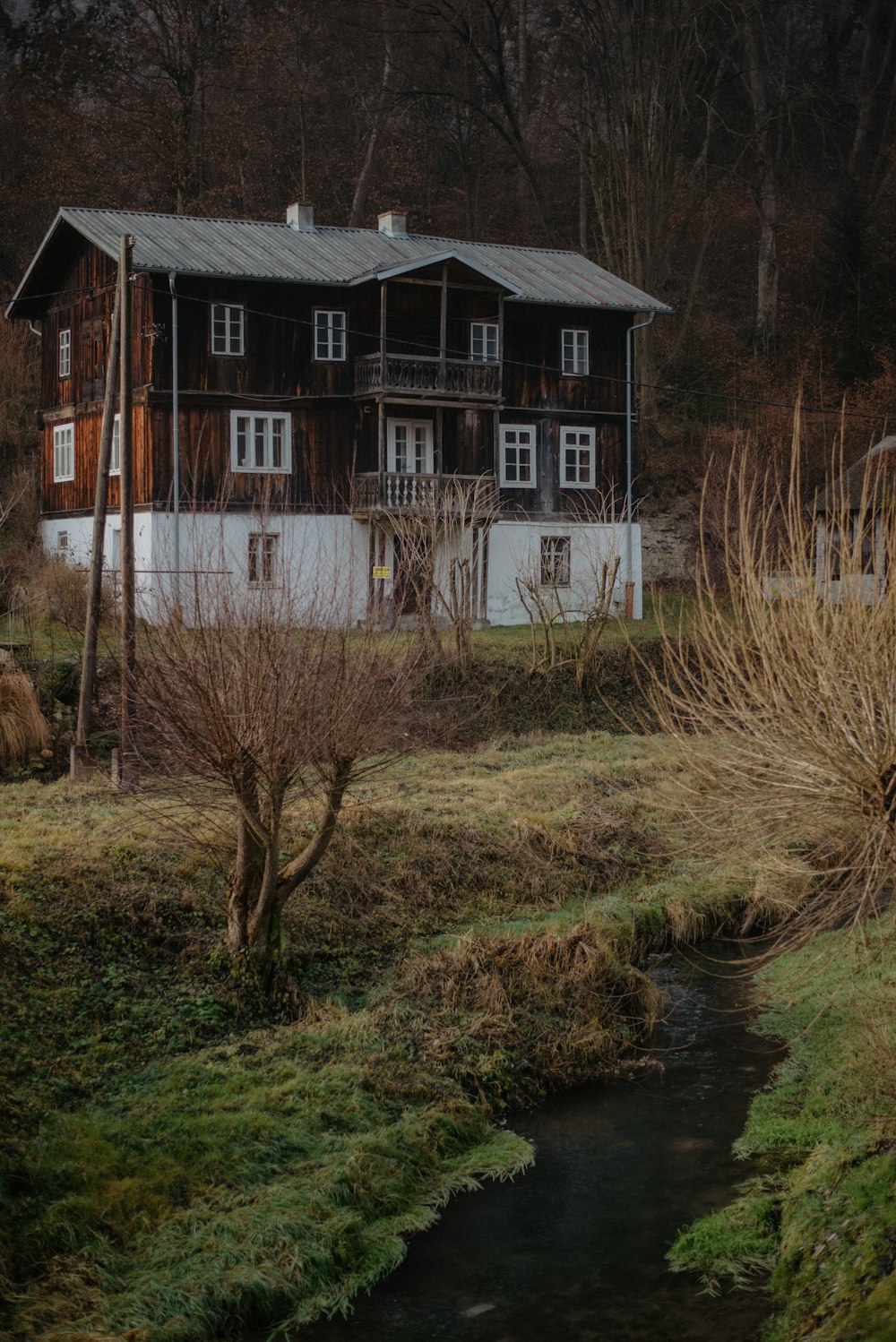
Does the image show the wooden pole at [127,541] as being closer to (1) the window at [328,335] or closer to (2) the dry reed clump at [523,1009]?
(2) the dry reed clump at [523,1009]

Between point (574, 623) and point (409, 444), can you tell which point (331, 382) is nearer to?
point (409, 444)

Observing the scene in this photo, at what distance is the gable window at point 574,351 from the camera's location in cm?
3653

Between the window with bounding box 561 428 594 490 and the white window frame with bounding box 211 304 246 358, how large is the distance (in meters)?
8.93

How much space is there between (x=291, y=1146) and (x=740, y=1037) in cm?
551

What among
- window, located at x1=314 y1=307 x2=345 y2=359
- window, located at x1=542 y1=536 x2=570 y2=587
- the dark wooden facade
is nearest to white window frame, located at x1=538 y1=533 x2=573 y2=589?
window, located at x1=542 y1=536 x2=570 y2=587

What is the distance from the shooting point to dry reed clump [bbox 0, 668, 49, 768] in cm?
2036

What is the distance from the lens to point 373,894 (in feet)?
57.4

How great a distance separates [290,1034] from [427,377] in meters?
22.7

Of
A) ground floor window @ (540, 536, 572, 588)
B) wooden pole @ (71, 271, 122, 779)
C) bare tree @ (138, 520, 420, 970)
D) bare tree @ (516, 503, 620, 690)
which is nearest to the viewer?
bare tree @ (138, 520, 420, 970)

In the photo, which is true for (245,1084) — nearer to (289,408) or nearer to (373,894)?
(373,894)

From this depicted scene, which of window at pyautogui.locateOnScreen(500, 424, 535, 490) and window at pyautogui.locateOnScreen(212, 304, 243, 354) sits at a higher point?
window at pyautogui.locateOnScreen(212, 304, 243, 354)

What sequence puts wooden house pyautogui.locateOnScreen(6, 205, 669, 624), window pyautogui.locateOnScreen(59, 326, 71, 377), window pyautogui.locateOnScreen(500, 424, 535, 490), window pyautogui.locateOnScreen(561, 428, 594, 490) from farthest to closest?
1. window pyautogui.locateOnScreen(561, 428, 594, 490)
2. window pyautogui.locateOnScreen(500, 424, 535, 490)
3. window pyautogui.locateOnScreen(59, 326, 71, 377)
4. wooden house pyautogui.locateOnScreen(6, 205, 669, 624)

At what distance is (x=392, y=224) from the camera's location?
36.7 m

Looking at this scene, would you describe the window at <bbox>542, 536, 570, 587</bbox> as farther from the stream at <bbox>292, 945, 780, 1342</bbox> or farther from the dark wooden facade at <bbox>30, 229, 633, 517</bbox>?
the stream at <bbox>292, 945, 780, 1342</bbox>
